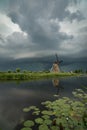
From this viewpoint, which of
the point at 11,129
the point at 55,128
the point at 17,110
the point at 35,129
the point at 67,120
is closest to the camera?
the point at 55,128

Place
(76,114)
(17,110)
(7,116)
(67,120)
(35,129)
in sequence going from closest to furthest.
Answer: (67,120) → (76,114) → (35,129) → (7,116) → (17,110)

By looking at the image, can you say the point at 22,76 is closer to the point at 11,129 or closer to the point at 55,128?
the point at 11,129

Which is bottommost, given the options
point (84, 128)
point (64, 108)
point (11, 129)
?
point (11, 129)

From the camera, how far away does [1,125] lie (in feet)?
41.7

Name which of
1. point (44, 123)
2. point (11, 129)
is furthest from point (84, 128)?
point (11, 129)

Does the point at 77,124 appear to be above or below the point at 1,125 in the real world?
above

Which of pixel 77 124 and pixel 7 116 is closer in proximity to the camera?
pixel 77 124

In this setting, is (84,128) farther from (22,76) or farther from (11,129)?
(22,76)

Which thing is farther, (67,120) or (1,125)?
(1,125)

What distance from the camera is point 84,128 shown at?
20.6 feet

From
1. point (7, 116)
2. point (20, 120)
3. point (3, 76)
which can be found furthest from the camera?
point (3, 76)

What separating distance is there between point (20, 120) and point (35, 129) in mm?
3277

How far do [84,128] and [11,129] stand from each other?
6.73m

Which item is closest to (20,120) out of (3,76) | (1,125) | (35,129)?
(1,125)
